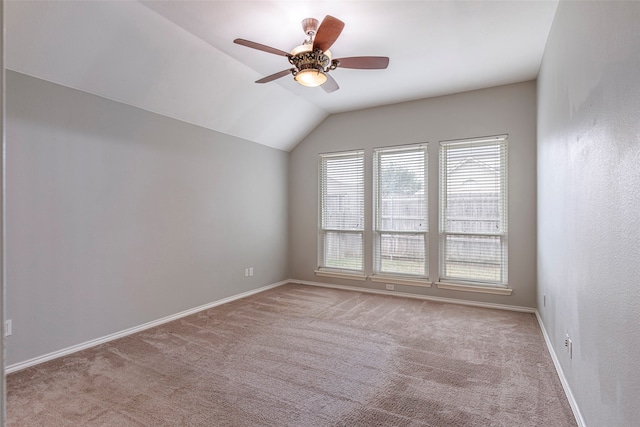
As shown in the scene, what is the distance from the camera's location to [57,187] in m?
2.98

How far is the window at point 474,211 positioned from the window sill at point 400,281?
0.85 feet

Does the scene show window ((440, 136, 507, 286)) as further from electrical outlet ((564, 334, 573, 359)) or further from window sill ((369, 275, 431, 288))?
electrical outlet ((564, 334, 573, 359))

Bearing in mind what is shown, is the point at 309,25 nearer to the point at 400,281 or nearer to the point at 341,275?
the point at 400,281

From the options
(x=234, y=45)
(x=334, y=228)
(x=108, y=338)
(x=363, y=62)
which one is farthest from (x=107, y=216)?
(x=334, y=228)

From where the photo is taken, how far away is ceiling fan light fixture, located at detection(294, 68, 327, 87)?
110 inches

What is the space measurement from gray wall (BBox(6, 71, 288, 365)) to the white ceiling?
29cm

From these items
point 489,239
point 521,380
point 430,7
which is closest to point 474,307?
point 489,239

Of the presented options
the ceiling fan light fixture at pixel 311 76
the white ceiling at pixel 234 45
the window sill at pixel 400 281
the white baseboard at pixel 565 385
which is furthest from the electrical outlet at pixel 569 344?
the ceiling fan light fixture at pixel 311 76

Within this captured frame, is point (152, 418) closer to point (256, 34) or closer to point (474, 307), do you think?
point (256, 34)

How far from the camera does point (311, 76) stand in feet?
9.39

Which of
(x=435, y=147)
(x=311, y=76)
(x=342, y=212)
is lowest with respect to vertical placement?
(x=342, y=212)

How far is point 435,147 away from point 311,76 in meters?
2.72

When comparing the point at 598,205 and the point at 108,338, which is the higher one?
the point at 598,205

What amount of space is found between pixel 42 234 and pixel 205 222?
6.00 feet
